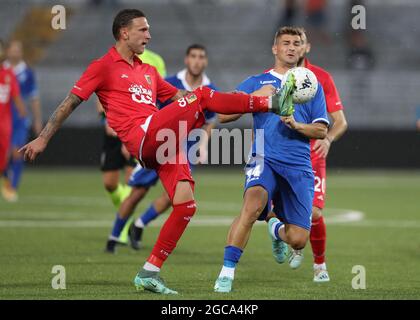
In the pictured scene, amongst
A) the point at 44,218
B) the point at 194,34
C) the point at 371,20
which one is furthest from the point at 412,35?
the point at 44,218

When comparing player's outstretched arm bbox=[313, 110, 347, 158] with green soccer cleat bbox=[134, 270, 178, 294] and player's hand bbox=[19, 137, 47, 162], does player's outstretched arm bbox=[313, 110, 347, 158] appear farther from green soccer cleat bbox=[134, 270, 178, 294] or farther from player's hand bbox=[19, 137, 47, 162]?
player's hand bbox=[19, 137, 47, 162]

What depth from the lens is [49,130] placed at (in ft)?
27.5

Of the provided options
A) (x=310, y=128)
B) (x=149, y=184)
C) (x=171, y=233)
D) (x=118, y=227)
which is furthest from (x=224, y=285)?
(x=149, y=184)

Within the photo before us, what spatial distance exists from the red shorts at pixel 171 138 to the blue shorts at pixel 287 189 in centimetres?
65

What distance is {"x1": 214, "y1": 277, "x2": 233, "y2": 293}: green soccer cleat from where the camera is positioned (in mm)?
8445

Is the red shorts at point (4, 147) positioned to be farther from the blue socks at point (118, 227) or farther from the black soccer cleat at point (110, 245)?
the black soccer cleat at point (110, 245)

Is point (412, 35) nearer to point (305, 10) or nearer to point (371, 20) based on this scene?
point (371, 20)

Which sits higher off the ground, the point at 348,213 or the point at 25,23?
the point at 25,23

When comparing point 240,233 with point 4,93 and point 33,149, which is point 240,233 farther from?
point 4,93

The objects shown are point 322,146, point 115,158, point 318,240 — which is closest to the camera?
point 322,146

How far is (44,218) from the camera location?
15.6m

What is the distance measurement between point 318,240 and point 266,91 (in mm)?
1846
